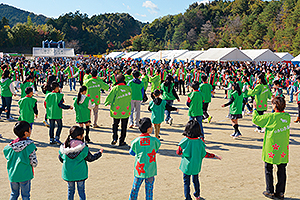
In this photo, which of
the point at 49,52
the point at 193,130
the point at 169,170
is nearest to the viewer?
the point at 193,130

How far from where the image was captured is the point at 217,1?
108438mm

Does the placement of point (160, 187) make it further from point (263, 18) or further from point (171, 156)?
point (263, 18)

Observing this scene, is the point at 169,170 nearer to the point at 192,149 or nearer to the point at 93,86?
the point at 192,149

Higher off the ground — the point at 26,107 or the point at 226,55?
the point at 226,55

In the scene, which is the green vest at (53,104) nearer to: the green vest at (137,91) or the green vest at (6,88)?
the green vest at (137,91)

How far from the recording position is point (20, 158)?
342 centimetres

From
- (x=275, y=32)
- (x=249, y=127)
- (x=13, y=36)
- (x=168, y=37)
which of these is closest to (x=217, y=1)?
(x=168, y=37)

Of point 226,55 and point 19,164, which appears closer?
point 19,164

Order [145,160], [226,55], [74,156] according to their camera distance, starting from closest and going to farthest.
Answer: [74,156] → [145,160] → [226,55]

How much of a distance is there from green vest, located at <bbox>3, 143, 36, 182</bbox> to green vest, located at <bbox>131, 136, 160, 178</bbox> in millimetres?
1374

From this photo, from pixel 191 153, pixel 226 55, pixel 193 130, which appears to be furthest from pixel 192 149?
pixel 226 55

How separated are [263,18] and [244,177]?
70469 millimetres

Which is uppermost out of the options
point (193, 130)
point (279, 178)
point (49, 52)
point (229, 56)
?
point (49, 52)

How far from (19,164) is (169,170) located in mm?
2913
